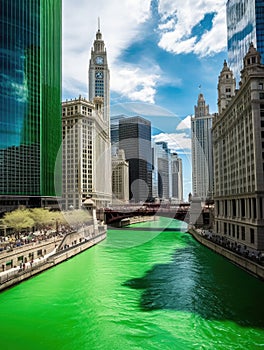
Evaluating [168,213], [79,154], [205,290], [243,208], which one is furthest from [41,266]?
[79,154]

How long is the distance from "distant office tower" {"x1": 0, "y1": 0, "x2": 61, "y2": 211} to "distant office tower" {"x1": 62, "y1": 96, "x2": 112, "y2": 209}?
2587 centimetres

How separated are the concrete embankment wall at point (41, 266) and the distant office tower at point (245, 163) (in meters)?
29.5

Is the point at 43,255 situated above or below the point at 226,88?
below

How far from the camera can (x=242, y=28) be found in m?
109

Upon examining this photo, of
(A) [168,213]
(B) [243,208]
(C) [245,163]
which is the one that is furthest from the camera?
(A) [168,213]

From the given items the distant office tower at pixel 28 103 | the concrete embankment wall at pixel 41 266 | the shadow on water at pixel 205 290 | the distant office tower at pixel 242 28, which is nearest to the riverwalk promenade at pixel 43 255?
the concrete embankment wall at pixel 41 266

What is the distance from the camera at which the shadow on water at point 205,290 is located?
29.9 metres

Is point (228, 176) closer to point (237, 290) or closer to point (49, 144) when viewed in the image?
point (237, 290)

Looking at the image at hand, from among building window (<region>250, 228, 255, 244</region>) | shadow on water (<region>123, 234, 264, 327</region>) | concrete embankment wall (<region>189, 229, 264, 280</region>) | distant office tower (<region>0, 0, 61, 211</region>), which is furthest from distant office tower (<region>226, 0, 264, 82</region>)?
shadow on water (<region>123, 234, 264, 327</region>)

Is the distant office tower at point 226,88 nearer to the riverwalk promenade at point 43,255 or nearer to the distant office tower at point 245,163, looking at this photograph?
the distant office tower at point 245,163

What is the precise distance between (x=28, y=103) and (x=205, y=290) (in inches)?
2968

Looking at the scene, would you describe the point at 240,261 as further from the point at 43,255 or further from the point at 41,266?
the point at 43,255

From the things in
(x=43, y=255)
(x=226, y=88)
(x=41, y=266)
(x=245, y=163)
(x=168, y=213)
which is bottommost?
(x=41, y=266)

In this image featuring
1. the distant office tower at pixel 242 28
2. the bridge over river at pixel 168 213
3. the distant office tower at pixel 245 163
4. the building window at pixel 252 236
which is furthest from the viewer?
the bridge over river at pixel 168 213
